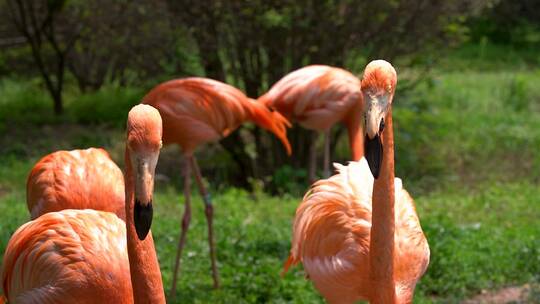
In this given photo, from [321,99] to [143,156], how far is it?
318cm

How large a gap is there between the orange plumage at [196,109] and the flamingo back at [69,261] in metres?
1.40

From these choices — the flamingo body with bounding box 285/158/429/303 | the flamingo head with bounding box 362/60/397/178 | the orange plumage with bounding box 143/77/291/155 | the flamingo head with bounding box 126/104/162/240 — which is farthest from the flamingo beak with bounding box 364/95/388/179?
the orange plumage with bounding box 143/77/291/155


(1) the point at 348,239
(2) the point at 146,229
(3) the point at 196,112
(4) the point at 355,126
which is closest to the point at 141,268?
(2) the point at 146,229

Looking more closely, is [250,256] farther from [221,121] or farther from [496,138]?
[496,138]

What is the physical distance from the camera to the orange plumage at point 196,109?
5.31 meters

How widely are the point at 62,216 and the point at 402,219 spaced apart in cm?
160

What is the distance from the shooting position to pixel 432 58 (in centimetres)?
862

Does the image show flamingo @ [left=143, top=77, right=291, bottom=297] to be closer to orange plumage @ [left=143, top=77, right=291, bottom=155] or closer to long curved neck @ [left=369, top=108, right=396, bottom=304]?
orange plumage @ [left=143, top=77, right=291, bottom=155]

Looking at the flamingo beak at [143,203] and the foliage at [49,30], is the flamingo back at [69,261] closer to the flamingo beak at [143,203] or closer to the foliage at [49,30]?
the flamingo beak at [143,203]

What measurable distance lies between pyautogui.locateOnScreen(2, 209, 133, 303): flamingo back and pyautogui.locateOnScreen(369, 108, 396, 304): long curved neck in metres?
1.06

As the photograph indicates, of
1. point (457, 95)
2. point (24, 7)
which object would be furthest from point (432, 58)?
point (24, 7)

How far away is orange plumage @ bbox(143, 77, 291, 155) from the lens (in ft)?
17.4

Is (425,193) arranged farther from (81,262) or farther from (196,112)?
(81,262)

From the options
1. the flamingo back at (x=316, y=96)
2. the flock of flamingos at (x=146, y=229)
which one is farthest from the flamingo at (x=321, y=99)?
the flock of flamingos at (x=146, y=229)
